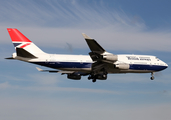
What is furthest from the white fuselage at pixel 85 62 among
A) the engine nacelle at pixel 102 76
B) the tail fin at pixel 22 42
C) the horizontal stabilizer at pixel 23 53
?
the tail fin at pixel 22 42

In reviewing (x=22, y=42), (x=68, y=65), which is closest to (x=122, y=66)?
(x=68, y=65)

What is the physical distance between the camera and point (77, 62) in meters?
37.5

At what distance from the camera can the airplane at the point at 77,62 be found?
35.9 m

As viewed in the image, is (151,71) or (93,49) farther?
(151,71)

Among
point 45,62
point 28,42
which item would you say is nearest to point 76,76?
point 45,62

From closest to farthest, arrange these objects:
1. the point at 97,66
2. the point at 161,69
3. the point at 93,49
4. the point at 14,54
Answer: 1. the point at 93,49
2. the point at 14,54
3. the point at 97,66
4. the point at 161,69

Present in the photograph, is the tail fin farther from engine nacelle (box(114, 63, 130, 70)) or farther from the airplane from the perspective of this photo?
engine nacelle (box(114, 63, 130, 70))

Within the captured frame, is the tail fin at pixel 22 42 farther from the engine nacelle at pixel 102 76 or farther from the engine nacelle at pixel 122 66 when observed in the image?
the engine nacelle at pixel 122 66

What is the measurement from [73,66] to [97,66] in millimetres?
3906


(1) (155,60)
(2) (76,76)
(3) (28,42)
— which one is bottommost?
(2) (76,76)

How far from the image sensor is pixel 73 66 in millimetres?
37281

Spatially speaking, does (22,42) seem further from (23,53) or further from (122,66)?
(122,66)

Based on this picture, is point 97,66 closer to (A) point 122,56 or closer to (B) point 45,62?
(A) point 122,56

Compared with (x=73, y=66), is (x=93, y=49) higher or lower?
higher
